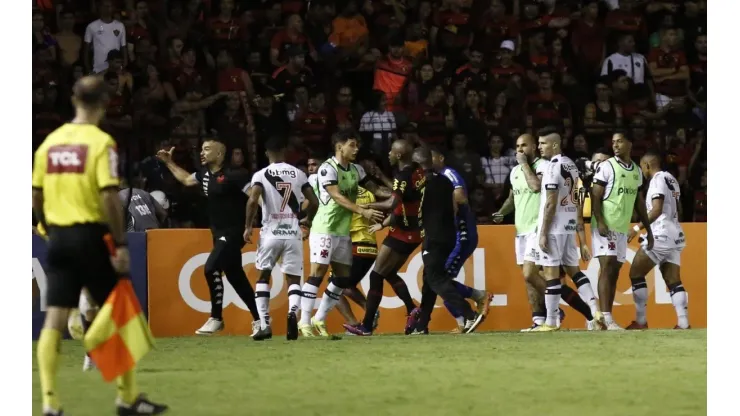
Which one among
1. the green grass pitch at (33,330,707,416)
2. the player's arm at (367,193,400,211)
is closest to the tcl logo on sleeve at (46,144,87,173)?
the green grass pitch at (33,330,707,416)

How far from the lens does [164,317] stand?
1545 centimetres

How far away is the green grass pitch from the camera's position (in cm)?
853

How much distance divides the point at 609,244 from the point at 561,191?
839 millimetres

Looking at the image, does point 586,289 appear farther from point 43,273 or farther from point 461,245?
point 43,273

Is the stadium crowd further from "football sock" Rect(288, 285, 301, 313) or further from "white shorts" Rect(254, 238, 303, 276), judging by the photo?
"football sock" Rect(288, 285, 301, 313)

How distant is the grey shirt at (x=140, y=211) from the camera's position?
52.9 ft

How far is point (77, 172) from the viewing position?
7930 mm

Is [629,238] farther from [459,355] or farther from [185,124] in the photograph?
[185,124]

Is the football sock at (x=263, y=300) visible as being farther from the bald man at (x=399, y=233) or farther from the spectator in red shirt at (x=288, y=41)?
the spectator in red shirt at (x=288, y=41)

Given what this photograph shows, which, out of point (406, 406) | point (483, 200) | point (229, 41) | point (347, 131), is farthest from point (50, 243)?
point (229, 41)

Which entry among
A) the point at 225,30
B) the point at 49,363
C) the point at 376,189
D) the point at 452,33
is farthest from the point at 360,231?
the point at 49,363

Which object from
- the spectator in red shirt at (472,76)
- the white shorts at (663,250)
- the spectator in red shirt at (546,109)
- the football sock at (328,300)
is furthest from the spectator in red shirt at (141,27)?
the white shorts at (663,250)

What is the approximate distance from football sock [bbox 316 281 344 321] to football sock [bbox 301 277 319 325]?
5.7 inches

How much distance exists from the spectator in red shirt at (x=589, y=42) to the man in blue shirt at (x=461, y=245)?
224 inches
